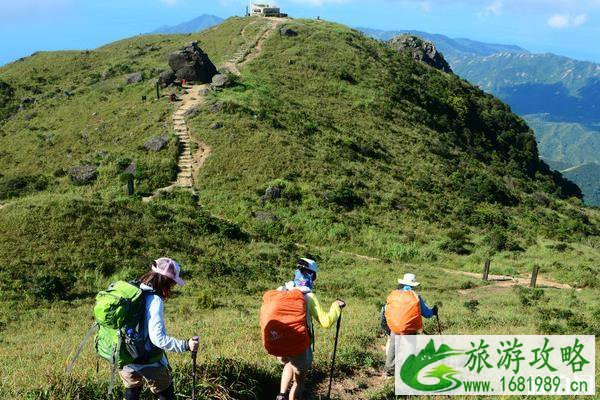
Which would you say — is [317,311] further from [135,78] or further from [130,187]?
[135,78]

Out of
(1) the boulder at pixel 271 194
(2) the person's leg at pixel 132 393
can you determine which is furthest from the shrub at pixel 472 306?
(1) the boulder at pixel 271 194

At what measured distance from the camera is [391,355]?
372 inches

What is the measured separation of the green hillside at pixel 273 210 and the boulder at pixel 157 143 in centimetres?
67

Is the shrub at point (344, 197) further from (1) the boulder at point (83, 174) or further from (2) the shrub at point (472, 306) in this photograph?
(1) the boulder at point (83, 174)

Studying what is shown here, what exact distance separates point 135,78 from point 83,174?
81.4 feet

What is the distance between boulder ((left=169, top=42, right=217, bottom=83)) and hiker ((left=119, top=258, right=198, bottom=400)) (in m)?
49.6

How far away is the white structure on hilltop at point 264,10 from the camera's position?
8769 centimetres

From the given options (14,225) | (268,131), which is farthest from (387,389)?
(268,131)

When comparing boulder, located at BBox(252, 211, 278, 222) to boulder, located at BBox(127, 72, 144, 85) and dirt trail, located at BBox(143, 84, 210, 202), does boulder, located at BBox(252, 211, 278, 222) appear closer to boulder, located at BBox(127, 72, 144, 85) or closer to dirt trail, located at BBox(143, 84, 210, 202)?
dirt trail, located at BBox(143, 84, 210, 202)

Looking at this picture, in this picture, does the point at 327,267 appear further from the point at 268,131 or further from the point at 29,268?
the point at 268,131

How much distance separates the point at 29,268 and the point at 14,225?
4.01 meters

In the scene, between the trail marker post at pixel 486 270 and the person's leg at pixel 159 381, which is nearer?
the person's leg at pixel 159 381

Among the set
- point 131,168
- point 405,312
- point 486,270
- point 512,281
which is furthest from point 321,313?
point 131,168

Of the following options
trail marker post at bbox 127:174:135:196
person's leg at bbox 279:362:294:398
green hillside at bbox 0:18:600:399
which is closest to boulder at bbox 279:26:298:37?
green hillside at bbox 0:18:600:399
